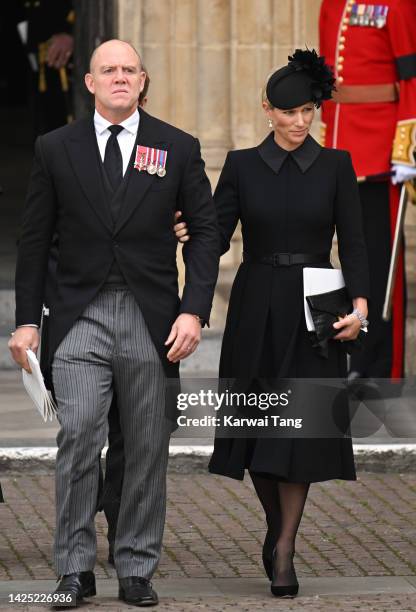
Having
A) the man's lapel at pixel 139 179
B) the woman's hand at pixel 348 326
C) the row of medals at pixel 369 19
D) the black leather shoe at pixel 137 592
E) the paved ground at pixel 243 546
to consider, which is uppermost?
the row of medals at pixel 369 19

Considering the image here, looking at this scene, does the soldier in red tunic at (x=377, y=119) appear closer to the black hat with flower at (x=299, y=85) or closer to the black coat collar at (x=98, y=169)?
the black hat with flower at (x=299, y=85)

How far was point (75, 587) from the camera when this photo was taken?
249 inches

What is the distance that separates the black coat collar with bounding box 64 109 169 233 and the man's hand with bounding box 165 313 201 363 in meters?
0.35

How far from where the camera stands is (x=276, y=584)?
656cm

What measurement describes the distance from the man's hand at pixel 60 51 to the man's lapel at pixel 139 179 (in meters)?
5.82

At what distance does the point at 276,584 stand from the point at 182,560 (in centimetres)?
67

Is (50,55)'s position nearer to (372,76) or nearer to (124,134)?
(372,76)

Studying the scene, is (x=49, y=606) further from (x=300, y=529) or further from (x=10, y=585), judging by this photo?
(x=300, y=529)

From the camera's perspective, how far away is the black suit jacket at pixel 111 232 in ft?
20.9

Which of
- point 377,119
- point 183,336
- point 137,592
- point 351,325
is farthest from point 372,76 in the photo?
point 137,592

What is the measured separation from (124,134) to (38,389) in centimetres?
85

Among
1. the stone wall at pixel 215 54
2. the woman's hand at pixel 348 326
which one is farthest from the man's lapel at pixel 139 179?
the stone wall at pixel 215 54

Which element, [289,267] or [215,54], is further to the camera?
[215,54]

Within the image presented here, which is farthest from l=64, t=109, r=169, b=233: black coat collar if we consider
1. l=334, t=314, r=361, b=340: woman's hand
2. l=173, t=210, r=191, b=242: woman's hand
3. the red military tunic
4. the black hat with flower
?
the red military tunic
